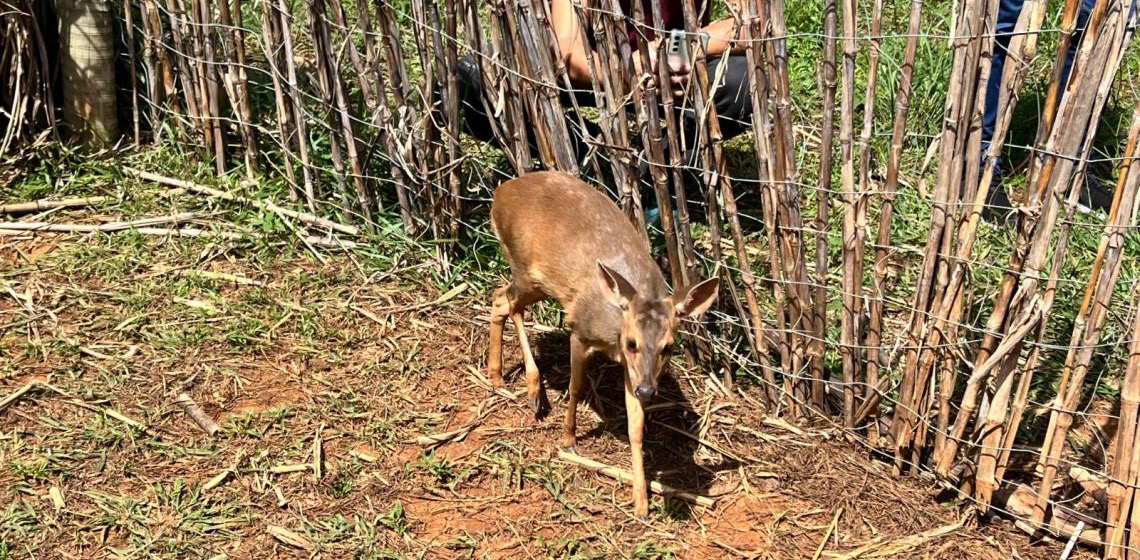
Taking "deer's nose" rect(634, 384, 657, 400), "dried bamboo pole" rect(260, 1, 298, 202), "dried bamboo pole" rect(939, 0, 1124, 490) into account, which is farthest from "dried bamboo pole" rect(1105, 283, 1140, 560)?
"dried bamboo pole" rect(260, 1, 298, 202)

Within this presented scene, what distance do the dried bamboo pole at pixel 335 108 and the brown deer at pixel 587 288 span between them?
2.82ft

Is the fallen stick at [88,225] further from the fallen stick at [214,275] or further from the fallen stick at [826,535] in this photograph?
the fallen stick at [826,535]

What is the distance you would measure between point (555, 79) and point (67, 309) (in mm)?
2266

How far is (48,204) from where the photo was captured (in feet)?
17.7

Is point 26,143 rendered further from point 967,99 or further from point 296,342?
point 967,99

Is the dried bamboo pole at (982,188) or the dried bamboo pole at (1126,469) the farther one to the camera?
the dried bamboo pole at (1126,469)

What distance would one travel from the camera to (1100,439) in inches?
166

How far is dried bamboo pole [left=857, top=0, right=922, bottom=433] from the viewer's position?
3639mm

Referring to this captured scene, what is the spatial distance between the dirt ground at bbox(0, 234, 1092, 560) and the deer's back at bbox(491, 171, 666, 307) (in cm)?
58

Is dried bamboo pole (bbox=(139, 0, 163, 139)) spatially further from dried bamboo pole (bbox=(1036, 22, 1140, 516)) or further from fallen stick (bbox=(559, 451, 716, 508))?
dried bamboo pole (bbox=(1036, 22, 1140, 516))

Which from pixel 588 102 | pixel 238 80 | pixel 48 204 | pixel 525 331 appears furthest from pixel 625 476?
pixel 48 204

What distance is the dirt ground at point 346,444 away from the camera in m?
3.90

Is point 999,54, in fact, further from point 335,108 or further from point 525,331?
point 335,108

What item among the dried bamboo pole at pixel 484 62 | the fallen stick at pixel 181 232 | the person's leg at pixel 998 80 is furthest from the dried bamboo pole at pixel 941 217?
the fallen stick at pixel 181 232
